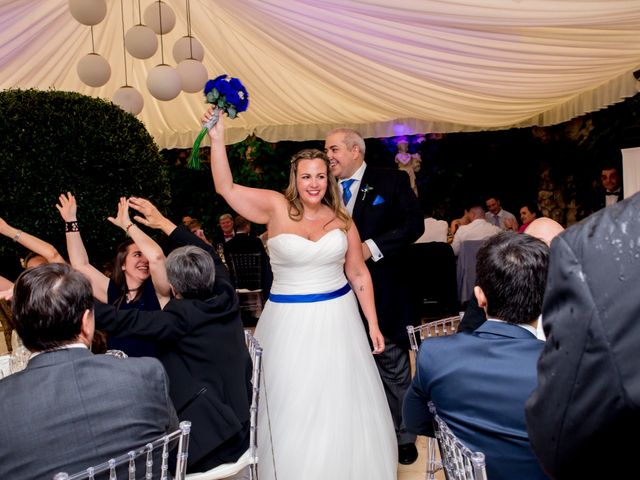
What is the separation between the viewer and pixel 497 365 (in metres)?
1.77

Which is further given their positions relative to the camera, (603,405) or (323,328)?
(323,328)

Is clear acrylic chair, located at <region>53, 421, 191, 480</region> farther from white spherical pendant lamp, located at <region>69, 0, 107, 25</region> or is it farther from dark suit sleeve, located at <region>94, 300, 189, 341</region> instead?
white spherical pendant lamp, located at <region>69, 0, 107, 25</region>

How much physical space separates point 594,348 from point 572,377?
0.14 ft

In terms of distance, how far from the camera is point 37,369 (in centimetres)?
174

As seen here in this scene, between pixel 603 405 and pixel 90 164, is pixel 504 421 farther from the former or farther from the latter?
pixel 90 164

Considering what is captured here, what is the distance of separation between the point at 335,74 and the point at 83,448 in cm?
497

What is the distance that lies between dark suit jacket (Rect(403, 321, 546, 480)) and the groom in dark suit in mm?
2084

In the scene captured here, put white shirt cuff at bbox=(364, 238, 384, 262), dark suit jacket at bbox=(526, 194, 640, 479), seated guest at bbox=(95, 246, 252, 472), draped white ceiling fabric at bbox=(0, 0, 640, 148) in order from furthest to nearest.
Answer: draped white ceiling fabric at bbox=(0, 0, 640, 148) → white shirt cuff at bbox=(364, 238, 384, 262) → seated guest at bbox=(95, 246, 252, 472) → dark suit jacket at bbox=(526, 194, 640, 479)

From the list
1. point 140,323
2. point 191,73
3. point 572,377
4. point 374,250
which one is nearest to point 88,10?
point 191,73

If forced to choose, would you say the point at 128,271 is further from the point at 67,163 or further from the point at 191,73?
the point at 191,73

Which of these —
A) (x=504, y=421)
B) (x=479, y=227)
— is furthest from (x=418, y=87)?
(x=504, y=421)

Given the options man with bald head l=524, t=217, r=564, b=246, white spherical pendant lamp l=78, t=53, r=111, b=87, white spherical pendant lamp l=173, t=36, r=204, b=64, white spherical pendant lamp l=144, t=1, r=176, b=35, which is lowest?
man with bald head l=524, t=217, r=564, b=246

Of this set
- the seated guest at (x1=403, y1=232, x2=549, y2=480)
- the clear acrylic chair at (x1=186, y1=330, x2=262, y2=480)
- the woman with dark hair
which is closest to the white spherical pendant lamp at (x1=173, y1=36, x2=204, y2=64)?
the woman with dark hair

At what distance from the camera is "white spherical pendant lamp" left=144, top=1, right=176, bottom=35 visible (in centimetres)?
524
